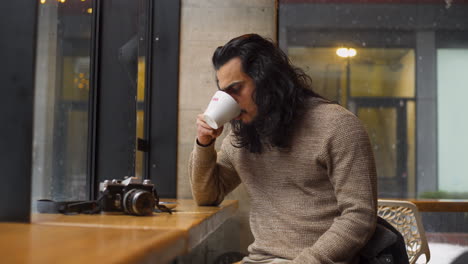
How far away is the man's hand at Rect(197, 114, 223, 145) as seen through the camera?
168cm

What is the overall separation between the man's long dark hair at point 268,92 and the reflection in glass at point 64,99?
1.88 ft

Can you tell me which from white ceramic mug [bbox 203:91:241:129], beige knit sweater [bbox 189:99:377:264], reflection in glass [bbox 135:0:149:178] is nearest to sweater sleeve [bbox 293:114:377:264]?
beige knit sweater [bbox 189:99:377:264]

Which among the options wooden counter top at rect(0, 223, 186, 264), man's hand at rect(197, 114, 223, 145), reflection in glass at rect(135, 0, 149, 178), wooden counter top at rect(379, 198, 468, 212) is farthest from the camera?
wooden counter top at rect(379, 198, 468, 212)

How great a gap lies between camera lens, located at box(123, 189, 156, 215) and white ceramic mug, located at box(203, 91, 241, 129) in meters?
0.31

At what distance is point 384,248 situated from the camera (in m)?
1.42

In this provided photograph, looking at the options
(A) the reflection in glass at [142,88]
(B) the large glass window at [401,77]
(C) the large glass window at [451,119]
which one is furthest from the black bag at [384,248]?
(C) the large glass window at [451,119]

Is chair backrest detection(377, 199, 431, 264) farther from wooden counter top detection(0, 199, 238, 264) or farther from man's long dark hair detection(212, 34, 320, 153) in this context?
wooden counter top detection(0, 199, 238, 264)

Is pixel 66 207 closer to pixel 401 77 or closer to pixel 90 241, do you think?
pixel 90 241

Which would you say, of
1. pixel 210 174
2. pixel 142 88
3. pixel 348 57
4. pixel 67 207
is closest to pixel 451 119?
pixel 348 57

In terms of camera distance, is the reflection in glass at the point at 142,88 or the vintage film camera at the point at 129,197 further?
the reflection in glass at the point at 142,88

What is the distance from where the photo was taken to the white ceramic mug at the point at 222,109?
5.10 ft

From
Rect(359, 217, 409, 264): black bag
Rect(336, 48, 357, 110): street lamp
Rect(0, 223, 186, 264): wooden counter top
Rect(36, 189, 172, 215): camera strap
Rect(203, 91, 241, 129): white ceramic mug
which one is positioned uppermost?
Rect(336, 48, 357, 110): street lamp

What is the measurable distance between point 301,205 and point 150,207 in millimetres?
431

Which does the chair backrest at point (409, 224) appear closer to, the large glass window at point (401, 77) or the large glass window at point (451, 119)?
the large glass window at point (401, 77)
